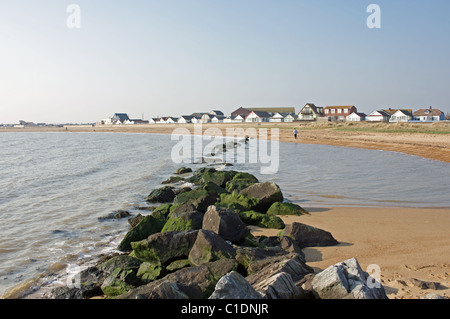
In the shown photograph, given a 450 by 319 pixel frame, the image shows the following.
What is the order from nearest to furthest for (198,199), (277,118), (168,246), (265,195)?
(168,246), (198,199), (265,195), (277,118)

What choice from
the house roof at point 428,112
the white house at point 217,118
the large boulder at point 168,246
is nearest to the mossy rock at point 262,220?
the large boulder at point 168,246

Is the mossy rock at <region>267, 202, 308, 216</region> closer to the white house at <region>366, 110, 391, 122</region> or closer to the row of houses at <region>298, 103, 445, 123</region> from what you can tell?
the row of houses at <region>298, 103, 445, 123</region>

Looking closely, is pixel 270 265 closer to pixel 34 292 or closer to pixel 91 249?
Answer: pixel 34 292

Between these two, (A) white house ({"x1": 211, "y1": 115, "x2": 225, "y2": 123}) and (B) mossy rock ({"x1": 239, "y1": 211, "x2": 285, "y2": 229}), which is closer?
(B) mossy rock ({"x1": 239, "y1": 211, "x2": 285, "y2": 229})

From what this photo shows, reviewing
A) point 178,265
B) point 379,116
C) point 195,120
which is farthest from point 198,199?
point 195,120

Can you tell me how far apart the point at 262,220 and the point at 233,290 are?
608cm

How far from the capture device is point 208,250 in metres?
6.95

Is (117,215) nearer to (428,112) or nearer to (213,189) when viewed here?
(213,189)

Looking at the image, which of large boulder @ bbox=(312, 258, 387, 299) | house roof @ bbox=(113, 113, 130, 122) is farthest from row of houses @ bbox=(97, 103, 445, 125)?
large boulder @ bbox=(312, 258, 387, 299)

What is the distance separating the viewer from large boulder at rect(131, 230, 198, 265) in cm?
746

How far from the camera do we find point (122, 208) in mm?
14125

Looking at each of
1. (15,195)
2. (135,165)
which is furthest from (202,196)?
(135,165)

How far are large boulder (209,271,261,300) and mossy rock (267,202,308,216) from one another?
7.20 m

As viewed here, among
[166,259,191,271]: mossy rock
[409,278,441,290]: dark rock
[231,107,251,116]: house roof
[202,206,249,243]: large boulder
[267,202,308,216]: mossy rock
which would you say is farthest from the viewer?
[231,107,251,116]: house roof
